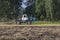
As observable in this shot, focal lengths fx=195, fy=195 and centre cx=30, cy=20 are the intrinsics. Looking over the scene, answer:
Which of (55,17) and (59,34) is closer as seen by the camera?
(59,34)

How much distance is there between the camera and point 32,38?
7805mm

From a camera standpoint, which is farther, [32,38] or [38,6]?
[38,6]

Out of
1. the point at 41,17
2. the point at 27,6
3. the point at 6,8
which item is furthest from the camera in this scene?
the point at 27,6

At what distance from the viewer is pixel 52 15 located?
23625 millimetres

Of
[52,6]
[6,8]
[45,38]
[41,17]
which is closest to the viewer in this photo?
[45,38]

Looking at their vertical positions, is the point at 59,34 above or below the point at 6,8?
below

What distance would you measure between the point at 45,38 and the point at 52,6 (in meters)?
16.1

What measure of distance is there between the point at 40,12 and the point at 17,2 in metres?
17.0

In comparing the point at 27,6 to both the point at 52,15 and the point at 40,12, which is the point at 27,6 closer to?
the point at 40,12

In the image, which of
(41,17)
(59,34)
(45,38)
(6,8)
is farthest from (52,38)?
(6,8)

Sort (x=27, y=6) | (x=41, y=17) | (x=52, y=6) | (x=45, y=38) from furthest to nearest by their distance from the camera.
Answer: (x=27, y=6) < (x=41, y=17) < (x=52, y=6) < (x=45, y=38)

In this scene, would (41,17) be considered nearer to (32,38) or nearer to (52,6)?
(52,6)

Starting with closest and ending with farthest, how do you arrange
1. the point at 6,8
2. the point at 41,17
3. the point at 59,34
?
the point at 59,34, the point at 41,17, the point at 6,8

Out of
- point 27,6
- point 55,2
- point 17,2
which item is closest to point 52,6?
point 55,2
